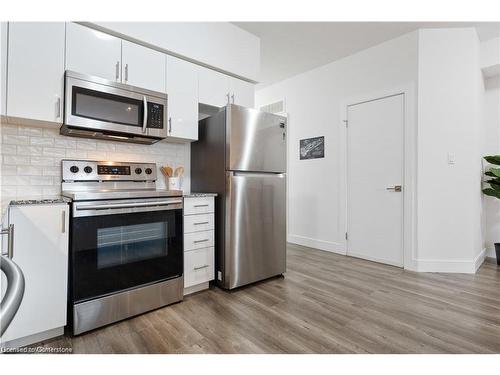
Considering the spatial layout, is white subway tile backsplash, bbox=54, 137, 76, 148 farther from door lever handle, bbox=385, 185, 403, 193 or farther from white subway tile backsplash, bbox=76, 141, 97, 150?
door lever handle, bbox=385, 185, 403, 193

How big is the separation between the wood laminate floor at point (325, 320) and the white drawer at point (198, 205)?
2.41 feet

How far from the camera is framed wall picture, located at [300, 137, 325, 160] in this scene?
3.94 meters

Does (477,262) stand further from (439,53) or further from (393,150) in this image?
(439,53)

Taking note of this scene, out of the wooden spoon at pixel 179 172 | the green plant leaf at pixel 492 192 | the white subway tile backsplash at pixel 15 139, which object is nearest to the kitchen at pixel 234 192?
the white subway tile backsplash at pixel 15 139

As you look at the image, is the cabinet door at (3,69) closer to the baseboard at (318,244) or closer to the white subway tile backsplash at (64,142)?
the white subway tile backsplash at (64,142)

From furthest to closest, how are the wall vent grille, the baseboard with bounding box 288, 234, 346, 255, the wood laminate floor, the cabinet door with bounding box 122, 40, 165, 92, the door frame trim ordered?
the wall vent grille → the baseboard with bounding box 288, 234, 346, 255 → the door frame trim → the cabinet door with bounding box 122, 40, 165, 92 → the wood laminate floor

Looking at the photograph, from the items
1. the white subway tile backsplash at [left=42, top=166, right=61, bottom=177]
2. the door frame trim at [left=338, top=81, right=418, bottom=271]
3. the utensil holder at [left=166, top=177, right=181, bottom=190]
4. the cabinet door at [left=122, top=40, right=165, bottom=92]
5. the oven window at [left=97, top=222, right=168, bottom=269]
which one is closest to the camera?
the oven window at [left=97, top=222, right=168, bottom=269]

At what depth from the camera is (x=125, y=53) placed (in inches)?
85.2

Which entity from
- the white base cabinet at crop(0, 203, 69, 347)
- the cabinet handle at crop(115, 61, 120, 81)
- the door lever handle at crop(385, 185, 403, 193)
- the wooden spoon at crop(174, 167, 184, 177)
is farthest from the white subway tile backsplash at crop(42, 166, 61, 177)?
the door lever handle at crop(385, 185, 403, 193)

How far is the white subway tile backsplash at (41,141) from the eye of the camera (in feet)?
6.53

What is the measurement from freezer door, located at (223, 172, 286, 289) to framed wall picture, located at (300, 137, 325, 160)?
142 centimetres

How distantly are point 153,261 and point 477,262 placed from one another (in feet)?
11.6

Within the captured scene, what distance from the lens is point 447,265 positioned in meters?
2.94
